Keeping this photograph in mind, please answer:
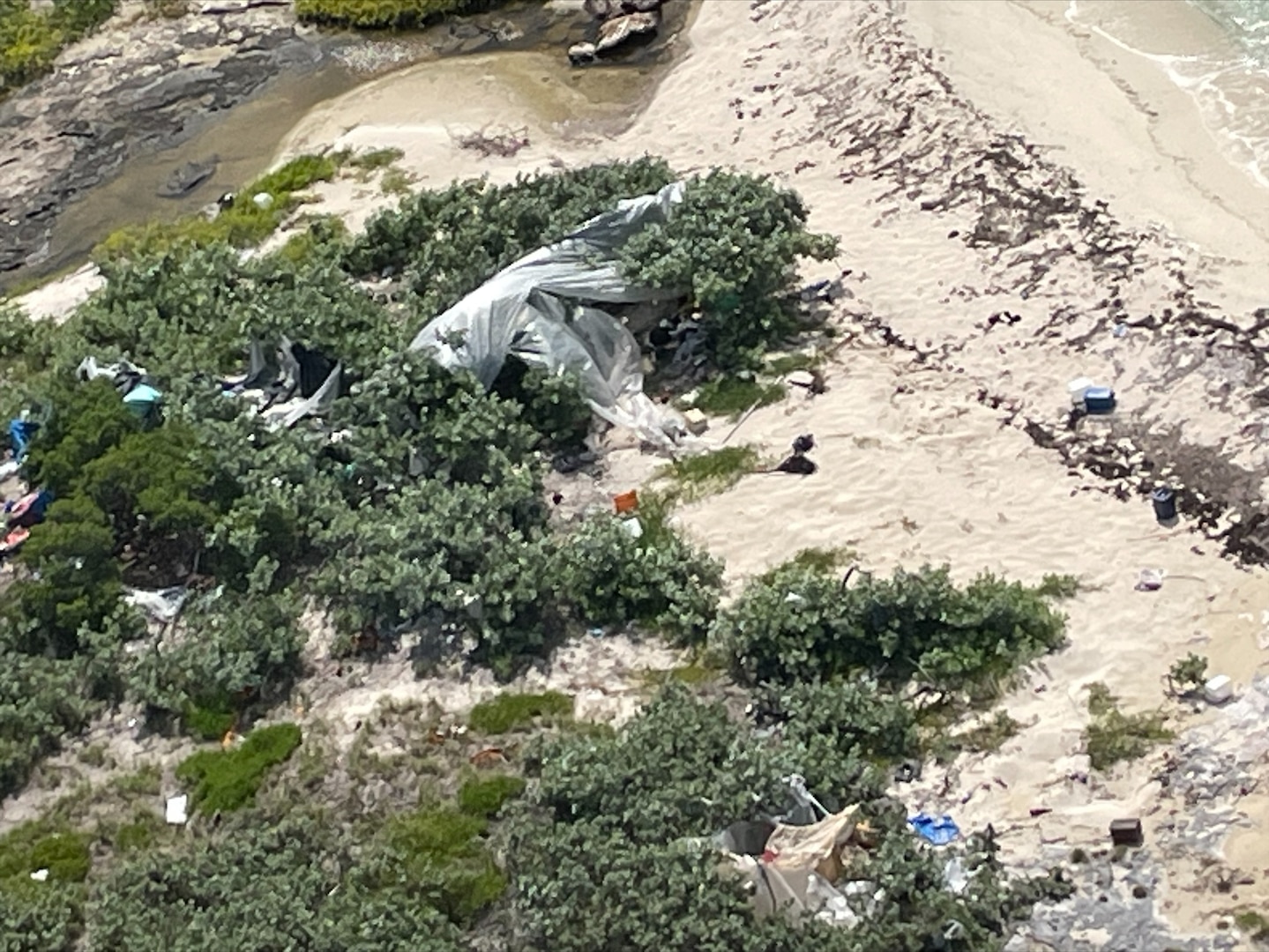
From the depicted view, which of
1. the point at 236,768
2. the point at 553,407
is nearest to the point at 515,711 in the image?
the point at 236,768

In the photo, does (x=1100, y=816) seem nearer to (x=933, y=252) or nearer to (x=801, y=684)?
(x=801, y=684)

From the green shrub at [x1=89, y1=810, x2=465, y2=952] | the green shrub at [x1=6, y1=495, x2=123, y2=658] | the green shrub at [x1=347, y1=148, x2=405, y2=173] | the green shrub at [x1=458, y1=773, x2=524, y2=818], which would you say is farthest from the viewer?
the green shrub at [x1=347, y1=148, x2=405, y2=173]

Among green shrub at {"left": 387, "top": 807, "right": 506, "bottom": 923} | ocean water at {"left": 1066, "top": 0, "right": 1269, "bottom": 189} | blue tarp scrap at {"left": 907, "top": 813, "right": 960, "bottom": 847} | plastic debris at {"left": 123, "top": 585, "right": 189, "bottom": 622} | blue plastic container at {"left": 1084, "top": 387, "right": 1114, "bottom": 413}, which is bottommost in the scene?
green shrub at {"left": 387, "top": 807, "right": 506, "bottom": 923}

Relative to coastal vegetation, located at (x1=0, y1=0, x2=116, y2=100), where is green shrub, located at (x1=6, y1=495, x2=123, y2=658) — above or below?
below

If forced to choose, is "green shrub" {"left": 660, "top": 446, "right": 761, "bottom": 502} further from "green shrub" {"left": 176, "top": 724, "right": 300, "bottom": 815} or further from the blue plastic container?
"green shrub" {"left": 176, "top": 724, "right": 300, "bottom": 815}

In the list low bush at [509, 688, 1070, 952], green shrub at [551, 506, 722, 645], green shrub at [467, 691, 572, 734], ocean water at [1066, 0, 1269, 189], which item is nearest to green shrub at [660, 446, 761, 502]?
green shrub at [551, 506, 722, 645]

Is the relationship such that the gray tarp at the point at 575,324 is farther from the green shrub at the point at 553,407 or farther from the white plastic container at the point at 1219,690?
the white plastic container at the point at 1219,690
